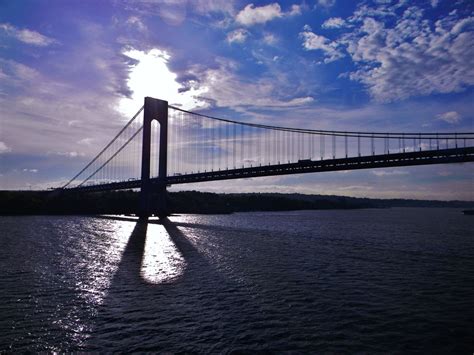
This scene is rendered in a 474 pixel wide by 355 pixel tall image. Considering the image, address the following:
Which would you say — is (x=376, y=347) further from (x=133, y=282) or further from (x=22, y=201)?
(x=22, y=201)

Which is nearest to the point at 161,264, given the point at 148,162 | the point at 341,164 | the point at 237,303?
the point at 237,303

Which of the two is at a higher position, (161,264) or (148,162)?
(148,162)

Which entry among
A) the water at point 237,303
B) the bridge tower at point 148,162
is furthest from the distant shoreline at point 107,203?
the water at point 237,303

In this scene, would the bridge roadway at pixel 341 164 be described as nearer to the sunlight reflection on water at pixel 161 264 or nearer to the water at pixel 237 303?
the water at pixel 237 303

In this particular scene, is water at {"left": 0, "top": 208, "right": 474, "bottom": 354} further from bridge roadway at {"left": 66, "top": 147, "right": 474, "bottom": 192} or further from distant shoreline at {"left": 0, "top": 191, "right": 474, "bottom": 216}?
distant shoreline at {"left": 0, "top": 191, "right": 474, "bottom": 216}

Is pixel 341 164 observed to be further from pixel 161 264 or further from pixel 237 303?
pixel 237 303

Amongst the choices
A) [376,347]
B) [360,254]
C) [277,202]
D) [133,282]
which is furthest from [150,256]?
[277,202]
